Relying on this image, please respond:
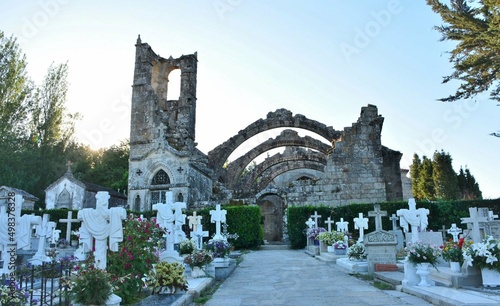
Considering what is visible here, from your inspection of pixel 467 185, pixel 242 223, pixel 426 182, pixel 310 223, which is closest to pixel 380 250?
pixel 310 223

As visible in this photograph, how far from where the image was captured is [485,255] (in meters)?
6.09

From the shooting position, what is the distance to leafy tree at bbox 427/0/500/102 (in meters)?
13.8

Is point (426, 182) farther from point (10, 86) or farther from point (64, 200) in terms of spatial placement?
point (10, 86)

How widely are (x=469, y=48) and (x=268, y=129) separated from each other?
14217mm

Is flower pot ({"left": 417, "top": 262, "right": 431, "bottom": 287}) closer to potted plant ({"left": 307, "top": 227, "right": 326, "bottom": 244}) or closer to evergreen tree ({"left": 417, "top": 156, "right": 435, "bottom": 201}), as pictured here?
potted plant ({"left": 307, "top": 227, "right": 326, "bottom": 244})

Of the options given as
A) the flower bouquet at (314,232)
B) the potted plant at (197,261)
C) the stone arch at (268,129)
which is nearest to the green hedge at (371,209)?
the flower bouquet at (314,232)

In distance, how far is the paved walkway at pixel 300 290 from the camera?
608 centimetres

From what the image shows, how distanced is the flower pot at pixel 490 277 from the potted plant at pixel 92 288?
5821 mm

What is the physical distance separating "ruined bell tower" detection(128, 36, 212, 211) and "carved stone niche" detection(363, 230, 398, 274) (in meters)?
12.5

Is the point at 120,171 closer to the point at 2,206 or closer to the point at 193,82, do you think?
the point at 193,82

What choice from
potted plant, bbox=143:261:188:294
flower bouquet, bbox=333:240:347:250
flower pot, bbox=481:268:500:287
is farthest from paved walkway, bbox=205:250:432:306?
flower bouquet, bbox=333:240:347:250

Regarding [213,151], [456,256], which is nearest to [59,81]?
[213,151]

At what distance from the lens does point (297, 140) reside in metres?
27.5

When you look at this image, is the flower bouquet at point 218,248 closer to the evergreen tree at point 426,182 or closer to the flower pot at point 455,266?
the flower pot at point 455,266
